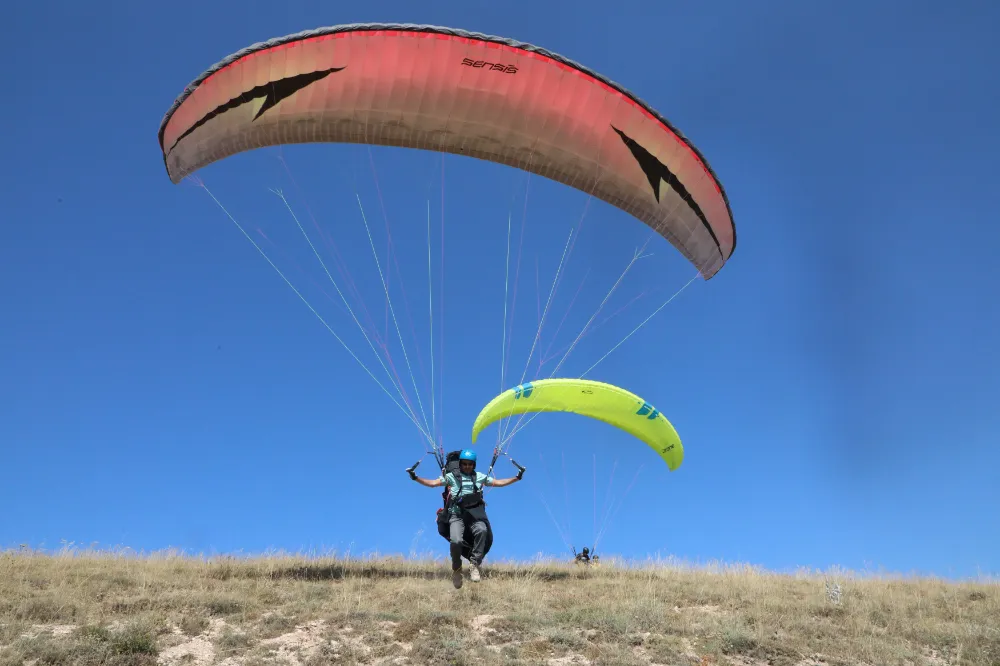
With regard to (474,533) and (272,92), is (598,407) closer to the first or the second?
(474,533)

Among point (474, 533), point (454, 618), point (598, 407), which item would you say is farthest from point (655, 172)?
point (598, 407)

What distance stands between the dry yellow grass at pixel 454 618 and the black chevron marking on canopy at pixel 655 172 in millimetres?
5102

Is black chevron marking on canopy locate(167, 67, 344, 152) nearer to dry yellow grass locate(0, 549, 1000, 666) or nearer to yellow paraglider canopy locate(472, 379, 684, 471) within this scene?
dry yellow grass locate(0, 549, 1000, 666)

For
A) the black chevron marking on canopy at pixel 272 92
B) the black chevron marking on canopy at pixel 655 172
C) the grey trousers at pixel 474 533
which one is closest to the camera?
the black chevron marking on canopy at pixel 272 92

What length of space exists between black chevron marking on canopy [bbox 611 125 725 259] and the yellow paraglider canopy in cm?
525

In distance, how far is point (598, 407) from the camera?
51.4 feet

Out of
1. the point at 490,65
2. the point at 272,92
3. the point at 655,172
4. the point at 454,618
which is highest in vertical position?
the point at 490,65

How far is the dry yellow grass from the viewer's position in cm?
677

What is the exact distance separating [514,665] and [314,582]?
382cm

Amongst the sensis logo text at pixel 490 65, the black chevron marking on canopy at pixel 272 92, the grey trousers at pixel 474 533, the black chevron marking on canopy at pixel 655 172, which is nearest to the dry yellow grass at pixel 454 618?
the grey trousers at pixel 474 533

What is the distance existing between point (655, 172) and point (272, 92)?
16.5 ft

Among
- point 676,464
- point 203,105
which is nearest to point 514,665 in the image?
point 203,105

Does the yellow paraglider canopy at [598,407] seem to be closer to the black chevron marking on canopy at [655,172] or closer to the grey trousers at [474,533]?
the grey trousers at [474,533]

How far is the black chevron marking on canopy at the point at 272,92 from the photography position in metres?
9.49
